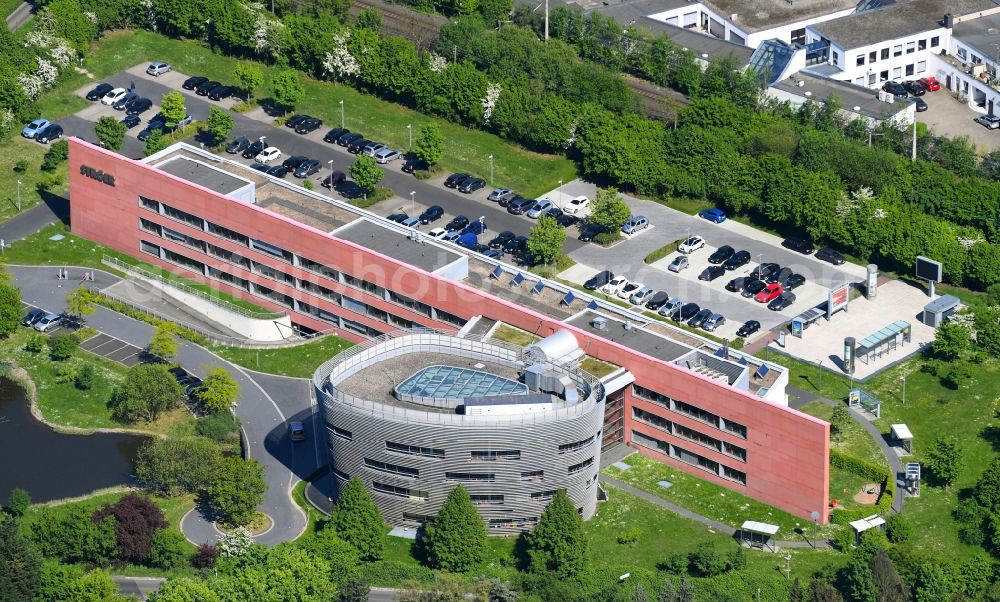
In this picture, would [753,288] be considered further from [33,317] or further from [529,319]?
[33,317]

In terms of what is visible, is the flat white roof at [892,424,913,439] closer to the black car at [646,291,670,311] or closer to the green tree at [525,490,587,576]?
the black car at [646,291,670,311]

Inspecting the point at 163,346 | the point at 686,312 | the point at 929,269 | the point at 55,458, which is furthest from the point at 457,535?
the point at 929,269

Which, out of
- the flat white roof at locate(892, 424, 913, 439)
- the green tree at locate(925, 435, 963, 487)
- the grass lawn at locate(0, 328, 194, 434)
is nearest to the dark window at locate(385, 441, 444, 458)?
the grass lawn at locate(0, 328, 194, 434)

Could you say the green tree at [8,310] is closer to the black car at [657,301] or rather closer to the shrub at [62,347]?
the shrub at [62,347]

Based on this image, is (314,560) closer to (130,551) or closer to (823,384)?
(130,551)

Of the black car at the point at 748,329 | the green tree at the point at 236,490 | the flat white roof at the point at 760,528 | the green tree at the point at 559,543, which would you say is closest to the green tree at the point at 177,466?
the green tree at the point at 236,490

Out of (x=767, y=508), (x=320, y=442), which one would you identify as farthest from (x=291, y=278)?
(x=767, y=508)
